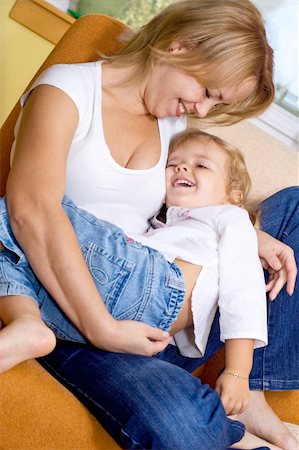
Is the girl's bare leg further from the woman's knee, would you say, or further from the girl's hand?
the girl's hand

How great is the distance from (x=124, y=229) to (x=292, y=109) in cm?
179

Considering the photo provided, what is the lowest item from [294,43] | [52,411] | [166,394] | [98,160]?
[52,411]

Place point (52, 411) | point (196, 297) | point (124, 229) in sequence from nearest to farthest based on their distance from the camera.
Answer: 1. point (52, 411)
2. point (196, 297)
3. point (124, 229)

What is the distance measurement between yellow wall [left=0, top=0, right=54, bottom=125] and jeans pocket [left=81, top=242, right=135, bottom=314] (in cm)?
179

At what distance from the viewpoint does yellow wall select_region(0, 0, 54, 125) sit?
116 inches

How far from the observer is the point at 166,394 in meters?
1.24

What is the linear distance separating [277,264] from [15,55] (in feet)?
5.85

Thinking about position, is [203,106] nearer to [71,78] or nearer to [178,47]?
[178,47]

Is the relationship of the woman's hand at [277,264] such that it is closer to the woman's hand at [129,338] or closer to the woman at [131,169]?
the woman at [131,169]

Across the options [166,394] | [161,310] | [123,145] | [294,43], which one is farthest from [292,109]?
[166,394]

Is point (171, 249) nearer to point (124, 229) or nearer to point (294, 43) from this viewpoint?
point (124, 229)

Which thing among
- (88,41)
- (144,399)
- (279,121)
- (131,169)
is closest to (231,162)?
(131,169)

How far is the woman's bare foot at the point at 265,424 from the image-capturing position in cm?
159

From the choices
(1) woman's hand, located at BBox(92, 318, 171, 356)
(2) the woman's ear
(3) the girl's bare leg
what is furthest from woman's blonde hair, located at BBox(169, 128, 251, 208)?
(3) the girl's bare leg
